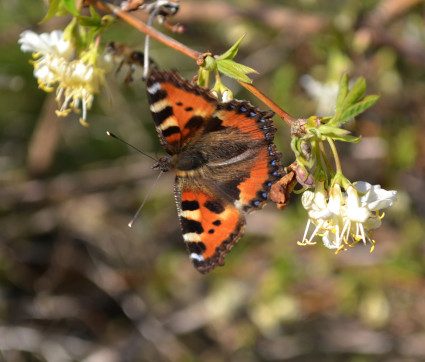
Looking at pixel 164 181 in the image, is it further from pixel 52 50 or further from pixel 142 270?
pixel 52 50

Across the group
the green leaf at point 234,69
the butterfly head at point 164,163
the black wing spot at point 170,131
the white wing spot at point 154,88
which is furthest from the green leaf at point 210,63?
the butterfly head at point 164,163

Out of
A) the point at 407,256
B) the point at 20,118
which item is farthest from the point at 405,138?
the point at 20,118

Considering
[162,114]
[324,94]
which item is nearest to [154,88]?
[162,114]

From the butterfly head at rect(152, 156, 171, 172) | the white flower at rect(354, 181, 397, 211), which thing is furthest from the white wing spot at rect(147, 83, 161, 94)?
the white flower at rect(354, 181, 397, 211)

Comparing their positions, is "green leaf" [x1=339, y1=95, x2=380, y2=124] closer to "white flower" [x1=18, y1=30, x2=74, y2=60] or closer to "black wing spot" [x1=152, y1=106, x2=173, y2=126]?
"black wing spot" [x1=152, y1=106, x2=173, y2=126]

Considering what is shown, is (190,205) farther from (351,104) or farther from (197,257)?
(351,104)
